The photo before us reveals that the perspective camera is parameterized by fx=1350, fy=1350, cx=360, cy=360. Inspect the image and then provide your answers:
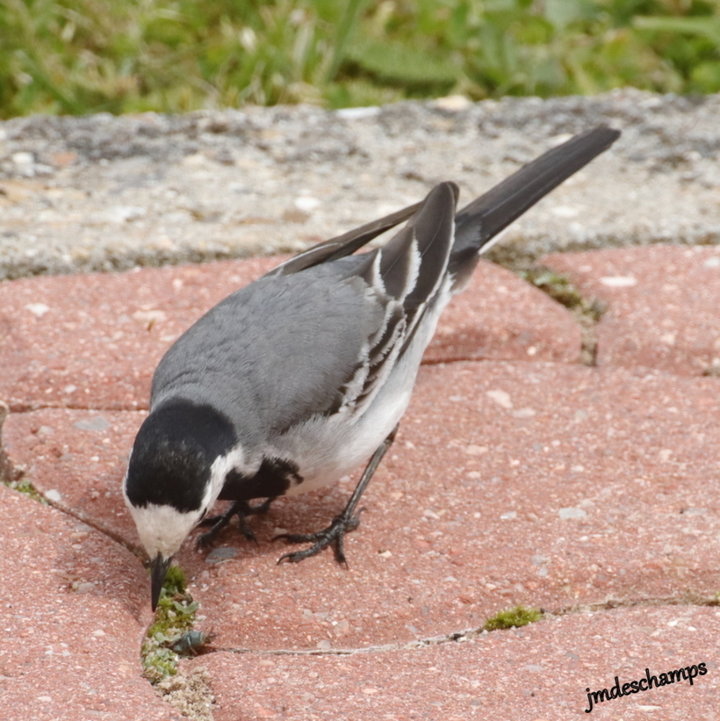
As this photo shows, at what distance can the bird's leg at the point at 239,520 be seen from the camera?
2.80m

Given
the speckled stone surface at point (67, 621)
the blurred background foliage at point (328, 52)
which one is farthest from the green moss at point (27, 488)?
the blurred background foliage at point (328, 52)

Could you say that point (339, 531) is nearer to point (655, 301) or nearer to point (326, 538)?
point (326, 538)

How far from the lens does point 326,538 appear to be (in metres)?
2.75

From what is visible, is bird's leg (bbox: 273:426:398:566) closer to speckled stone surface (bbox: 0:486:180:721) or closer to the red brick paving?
the red brick paving

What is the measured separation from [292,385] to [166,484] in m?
0.46

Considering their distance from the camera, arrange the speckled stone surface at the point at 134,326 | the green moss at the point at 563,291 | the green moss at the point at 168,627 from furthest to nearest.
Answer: the green moss at the point at 563,291 → the speckled stone surface at the point at 134,326 → the green moss at the point at 168,627

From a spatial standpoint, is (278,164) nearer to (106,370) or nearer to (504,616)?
(106,370)

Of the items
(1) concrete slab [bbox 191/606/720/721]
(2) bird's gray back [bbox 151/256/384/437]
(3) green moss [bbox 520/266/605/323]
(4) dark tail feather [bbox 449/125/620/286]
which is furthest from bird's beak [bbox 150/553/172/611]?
(3) green moss [bbox 520/266/605/323]

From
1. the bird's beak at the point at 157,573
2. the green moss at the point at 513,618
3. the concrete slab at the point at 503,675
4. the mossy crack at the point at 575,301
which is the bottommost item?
the bird's beak at the point at 157,573

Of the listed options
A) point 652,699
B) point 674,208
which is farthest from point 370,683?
point 674,208

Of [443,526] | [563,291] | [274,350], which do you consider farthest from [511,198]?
[443,526]

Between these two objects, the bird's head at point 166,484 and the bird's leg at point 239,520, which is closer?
the bird's head at point 166,484

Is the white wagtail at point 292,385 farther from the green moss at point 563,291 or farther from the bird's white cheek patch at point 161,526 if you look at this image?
the green moss at point 563,291

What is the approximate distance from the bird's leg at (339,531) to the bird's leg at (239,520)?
8cm
